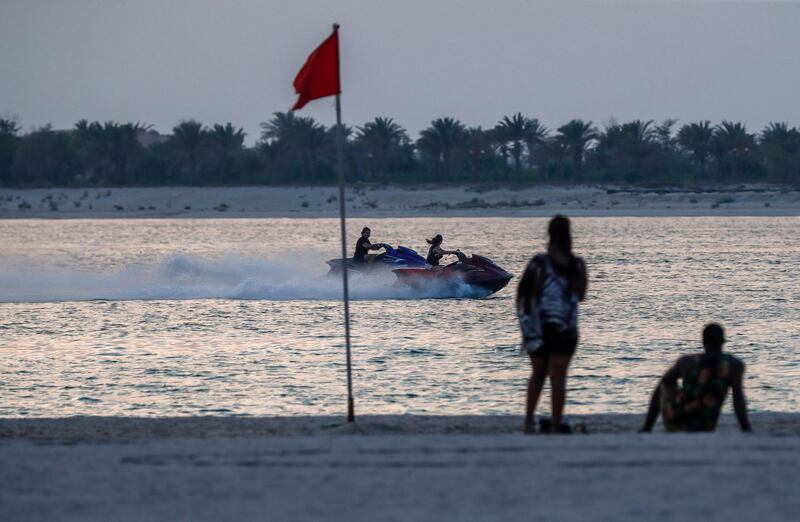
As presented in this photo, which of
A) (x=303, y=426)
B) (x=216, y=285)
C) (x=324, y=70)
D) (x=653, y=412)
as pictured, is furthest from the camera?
(x=216, y=285)

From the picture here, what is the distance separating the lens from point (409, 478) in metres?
8.02

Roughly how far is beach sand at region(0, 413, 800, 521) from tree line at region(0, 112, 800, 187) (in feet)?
289

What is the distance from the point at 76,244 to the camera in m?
70.2

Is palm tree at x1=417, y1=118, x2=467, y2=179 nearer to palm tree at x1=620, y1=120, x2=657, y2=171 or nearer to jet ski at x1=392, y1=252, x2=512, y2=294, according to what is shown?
palm tree at x1=620, y1=120, x2=657, y2=171

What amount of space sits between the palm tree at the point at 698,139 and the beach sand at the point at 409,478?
3553 inches

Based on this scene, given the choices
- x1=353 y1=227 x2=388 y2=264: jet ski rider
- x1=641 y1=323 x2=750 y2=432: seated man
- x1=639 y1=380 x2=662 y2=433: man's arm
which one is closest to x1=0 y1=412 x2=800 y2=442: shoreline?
x1=639 y1=380 x2=662 y2=433: man's arm

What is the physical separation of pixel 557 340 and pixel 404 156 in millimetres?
94878

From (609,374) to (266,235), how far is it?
60609mm

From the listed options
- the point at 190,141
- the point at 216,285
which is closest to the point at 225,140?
the point at 190,141

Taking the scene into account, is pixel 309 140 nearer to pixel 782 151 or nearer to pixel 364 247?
pixel 782 151

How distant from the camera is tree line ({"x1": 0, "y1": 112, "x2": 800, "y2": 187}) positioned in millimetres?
97625

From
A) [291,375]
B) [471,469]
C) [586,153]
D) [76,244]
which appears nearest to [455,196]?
[586,153]

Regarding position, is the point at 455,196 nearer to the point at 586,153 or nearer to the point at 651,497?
the point at 586,153

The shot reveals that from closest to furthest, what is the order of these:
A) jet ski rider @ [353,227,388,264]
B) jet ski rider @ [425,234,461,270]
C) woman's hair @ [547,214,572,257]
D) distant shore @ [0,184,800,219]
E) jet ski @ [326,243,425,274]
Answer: woman's hair @ [547,214,572,257] → jet ski rider @ [425,234,461,270] → jet ski rider @ [353,227,388,264] → jet ski @ [326,243,425,274] → distant shore @ [0,184,800,219]
